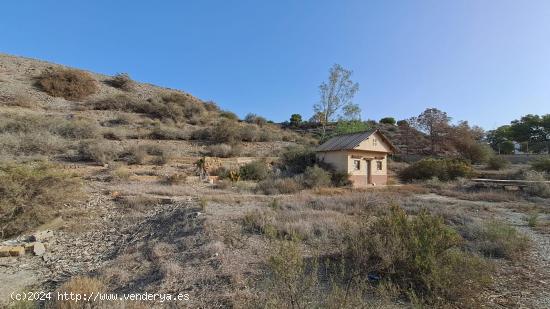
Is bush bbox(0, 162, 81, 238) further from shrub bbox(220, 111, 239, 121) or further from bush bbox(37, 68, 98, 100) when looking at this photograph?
shrub bbox(220, 111, 239, 121)

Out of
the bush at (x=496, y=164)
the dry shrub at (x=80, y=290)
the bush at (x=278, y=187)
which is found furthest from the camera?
the bush at (x=496, y=164)

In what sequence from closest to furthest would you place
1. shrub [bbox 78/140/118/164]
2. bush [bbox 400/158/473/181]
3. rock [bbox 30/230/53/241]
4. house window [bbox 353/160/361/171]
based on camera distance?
rock [bbox 30/230/53/241], shrub [bbox 78/140/118/164], house window [bbox 353/160/361/171], bush [bbox 400/158/473/181]

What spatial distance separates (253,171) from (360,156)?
23.5 feet

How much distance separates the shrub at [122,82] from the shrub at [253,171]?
23706mm

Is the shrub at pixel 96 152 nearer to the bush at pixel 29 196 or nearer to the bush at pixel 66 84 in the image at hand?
the bush at pixel 29 196

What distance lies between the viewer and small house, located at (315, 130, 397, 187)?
19.4 m

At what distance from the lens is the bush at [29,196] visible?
7.96 metres

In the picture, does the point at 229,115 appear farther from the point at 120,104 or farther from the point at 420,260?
the point at 420,260

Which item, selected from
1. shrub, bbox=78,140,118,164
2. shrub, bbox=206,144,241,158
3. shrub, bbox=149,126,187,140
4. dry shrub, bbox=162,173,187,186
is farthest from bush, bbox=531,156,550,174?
shrub, bbox=78,140,118,164

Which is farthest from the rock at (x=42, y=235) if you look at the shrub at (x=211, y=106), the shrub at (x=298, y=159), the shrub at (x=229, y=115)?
the shrub at (x=211, y=106)

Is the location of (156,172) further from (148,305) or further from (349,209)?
(148,305)

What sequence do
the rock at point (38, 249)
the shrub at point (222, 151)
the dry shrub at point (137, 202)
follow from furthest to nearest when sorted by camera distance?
the shrub at point (222, 151) < the dry shrub at point (137, 202) < the rock at point (38, 249)

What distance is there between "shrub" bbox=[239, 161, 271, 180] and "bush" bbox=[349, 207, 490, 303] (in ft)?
43.0

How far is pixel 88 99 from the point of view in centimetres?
2905
